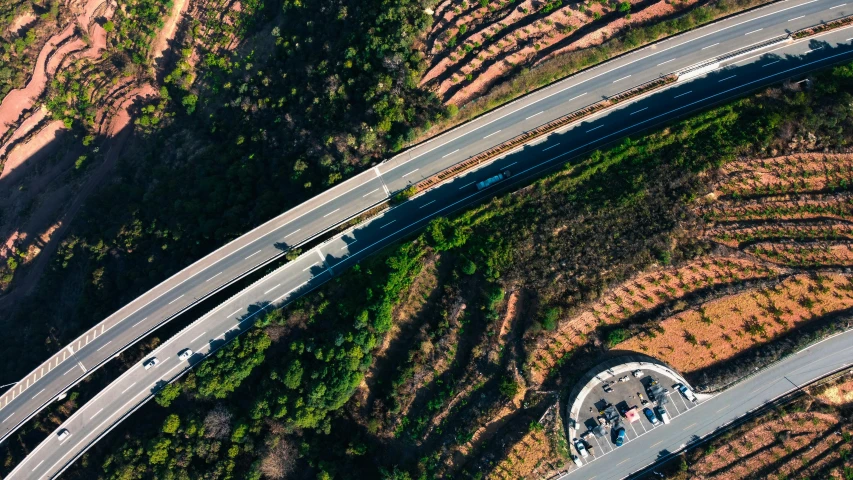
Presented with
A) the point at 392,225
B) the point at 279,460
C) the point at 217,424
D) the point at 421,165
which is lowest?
the point at 279,460

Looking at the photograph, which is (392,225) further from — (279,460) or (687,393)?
(687,393)

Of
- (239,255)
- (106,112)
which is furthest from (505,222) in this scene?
(106,112)

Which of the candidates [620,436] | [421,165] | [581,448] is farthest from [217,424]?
[620,436]

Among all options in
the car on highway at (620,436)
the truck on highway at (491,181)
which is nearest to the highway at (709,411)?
the car on highway at (620,436)

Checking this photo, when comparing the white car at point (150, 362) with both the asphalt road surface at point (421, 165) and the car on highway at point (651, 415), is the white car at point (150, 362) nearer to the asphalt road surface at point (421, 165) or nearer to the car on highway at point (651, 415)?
the asphalt road surface at point (421, 165)

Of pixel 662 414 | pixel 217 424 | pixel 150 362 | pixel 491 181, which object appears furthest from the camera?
pixel 150 362

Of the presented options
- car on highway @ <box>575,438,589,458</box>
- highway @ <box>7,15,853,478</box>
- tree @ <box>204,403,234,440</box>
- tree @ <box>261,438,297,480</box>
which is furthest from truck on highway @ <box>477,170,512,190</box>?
tree @ <box>204,403,234,440</box>
